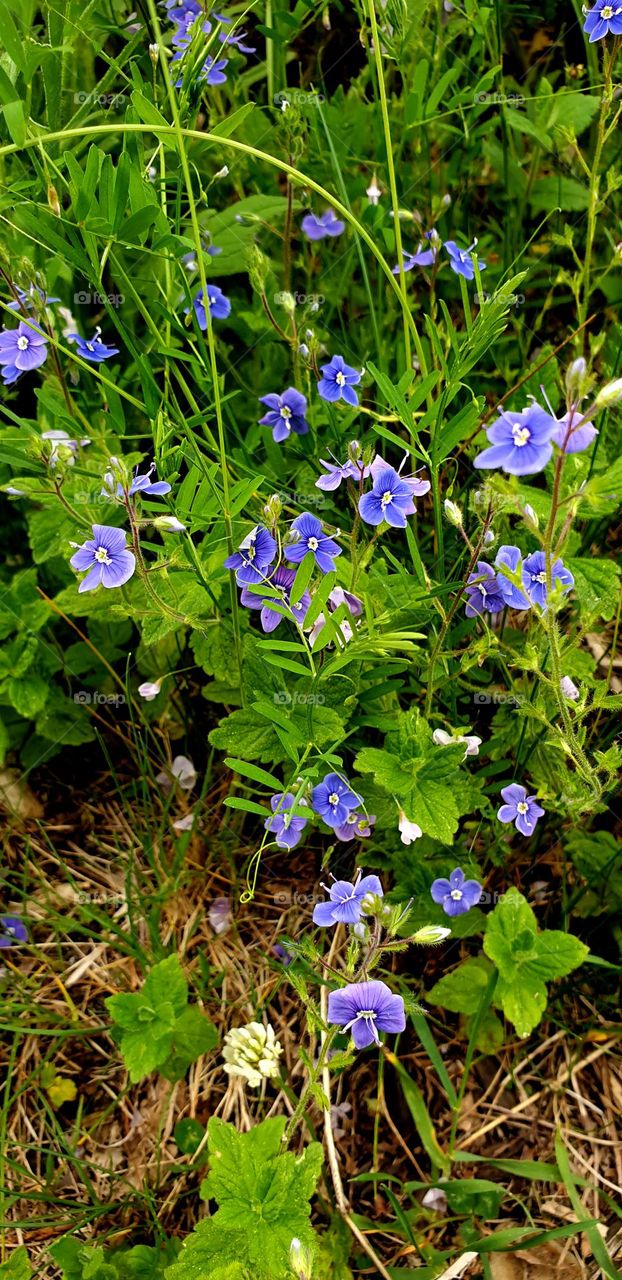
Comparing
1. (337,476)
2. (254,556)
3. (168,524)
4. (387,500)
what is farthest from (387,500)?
(168,524)

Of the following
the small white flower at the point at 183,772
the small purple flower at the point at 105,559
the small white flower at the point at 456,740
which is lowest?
the small white flower at the point at 183,772

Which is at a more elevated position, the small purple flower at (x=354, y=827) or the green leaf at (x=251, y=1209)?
the small purple flower at (x=354, y=827)

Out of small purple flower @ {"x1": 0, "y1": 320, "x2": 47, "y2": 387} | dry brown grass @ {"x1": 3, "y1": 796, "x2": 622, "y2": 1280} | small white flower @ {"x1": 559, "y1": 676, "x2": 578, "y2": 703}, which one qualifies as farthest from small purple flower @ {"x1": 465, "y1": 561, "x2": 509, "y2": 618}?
small purple flower @ {"x1": 0, "y1": 320, "x2": 47, "y2": 387}

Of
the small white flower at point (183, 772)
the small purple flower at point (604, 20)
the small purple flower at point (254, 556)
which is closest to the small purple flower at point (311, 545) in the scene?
the small purple flower at point (254, 556)

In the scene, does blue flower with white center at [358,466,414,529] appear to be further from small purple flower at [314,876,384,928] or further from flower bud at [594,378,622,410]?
small purple flower at [314,876,384,928]

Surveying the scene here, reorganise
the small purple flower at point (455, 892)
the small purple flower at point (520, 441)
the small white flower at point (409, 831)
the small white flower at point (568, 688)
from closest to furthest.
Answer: the small purple flower at point (520, 441) < the small white flower at point (409, 831) < the small white flower at point (568, 688) < the small purple flower at point (455, 892)

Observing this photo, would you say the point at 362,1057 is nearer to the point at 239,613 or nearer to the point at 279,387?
the point at 239,613

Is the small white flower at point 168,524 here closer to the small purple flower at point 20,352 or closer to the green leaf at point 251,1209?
the small purple flower at point 20,352
